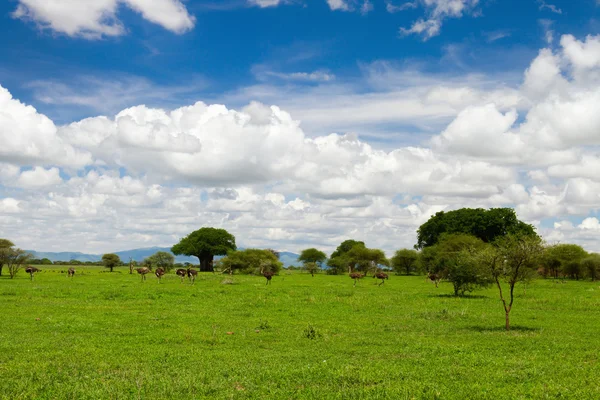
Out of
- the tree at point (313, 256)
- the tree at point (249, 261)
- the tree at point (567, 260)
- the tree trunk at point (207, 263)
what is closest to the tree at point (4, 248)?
the tree at point (249, 261)

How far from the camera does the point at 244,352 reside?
20188 millimetres

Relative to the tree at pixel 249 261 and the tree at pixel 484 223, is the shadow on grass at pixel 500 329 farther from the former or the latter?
the tree at pixel 484 223

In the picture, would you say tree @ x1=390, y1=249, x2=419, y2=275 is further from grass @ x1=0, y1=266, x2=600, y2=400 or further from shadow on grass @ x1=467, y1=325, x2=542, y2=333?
shadow on grass @ x1=467, y1=325, x2=542, y2=333

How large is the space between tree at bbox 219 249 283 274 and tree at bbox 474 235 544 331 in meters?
81.4

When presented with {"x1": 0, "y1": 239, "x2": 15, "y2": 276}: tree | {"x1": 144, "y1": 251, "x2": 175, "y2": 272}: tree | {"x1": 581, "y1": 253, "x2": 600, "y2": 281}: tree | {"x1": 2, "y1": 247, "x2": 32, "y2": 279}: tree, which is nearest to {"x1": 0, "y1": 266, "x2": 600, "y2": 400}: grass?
{"x1": 0, "y1": 239, "x2": 15, "y2": 276}: tree

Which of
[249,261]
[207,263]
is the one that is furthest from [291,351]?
[207,263]

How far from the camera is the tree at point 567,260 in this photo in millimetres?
102725

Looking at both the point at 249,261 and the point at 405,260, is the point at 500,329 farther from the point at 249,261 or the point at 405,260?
the point at 405,260

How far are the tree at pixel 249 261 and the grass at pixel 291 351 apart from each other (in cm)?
7061

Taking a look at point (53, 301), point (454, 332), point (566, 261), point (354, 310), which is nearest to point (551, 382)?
point (454, 332)

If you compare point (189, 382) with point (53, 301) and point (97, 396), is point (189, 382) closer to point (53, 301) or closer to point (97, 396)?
point (97, 396)

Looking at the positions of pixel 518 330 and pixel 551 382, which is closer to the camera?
pixel 551 382

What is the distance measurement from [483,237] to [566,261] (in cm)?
1825

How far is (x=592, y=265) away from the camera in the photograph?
98562mm
